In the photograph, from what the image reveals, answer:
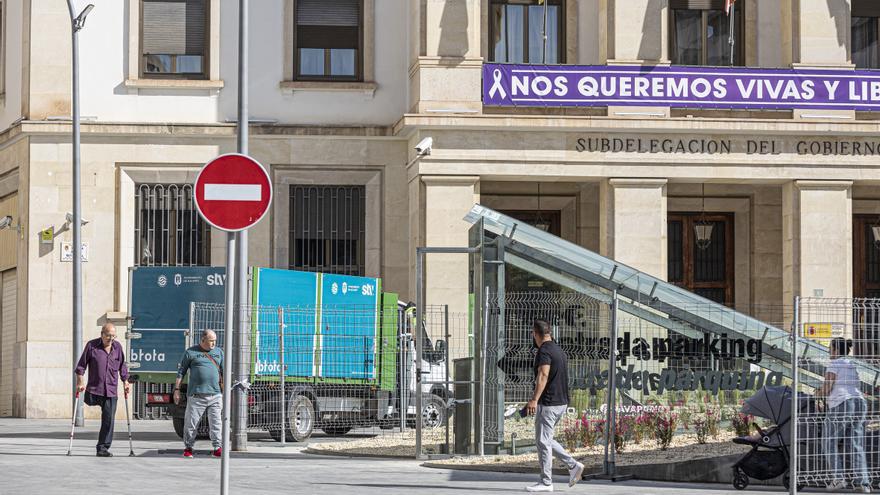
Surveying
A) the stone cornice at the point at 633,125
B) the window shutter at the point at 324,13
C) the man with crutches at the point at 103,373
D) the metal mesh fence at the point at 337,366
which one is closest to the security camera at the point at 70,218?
the window shutter at the point at 324,13

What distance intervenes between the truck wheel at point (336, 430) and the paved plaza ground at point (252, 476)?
1367 millimetres

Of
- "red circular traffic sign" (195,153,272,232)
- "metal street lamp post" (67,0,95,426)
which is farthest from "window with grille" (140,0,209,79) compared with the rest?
"red circular traffic sign" (195,153,272,232)

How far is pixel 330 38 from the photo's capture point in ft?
108

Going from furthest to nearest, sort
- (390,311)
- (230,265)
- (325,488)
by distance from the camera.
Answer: (390,311), (325,488), (230,265)

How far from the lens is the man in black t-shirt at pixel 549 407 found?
1588 cm

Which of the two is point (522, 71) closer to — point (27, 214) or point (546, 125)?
point (546, 125)

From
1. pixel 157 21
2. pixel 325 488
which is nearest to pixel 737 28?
pixel 157 21

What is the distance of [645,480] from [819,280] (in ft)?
48.5

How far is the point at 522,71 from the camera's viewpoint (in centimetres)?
3134

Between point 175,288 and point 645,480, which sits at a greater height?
point 175,288

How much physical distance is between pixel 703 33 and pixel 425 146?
7088 mm

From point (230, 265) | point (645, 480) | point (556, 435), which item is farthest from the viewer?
point (556, 435)

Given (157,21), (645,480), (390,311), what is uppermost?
(157,21)

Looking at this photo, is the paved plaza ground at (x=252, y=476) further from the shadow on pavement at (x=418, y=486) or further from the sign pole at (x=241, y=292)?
the sign pole at (x=241, y=292)
